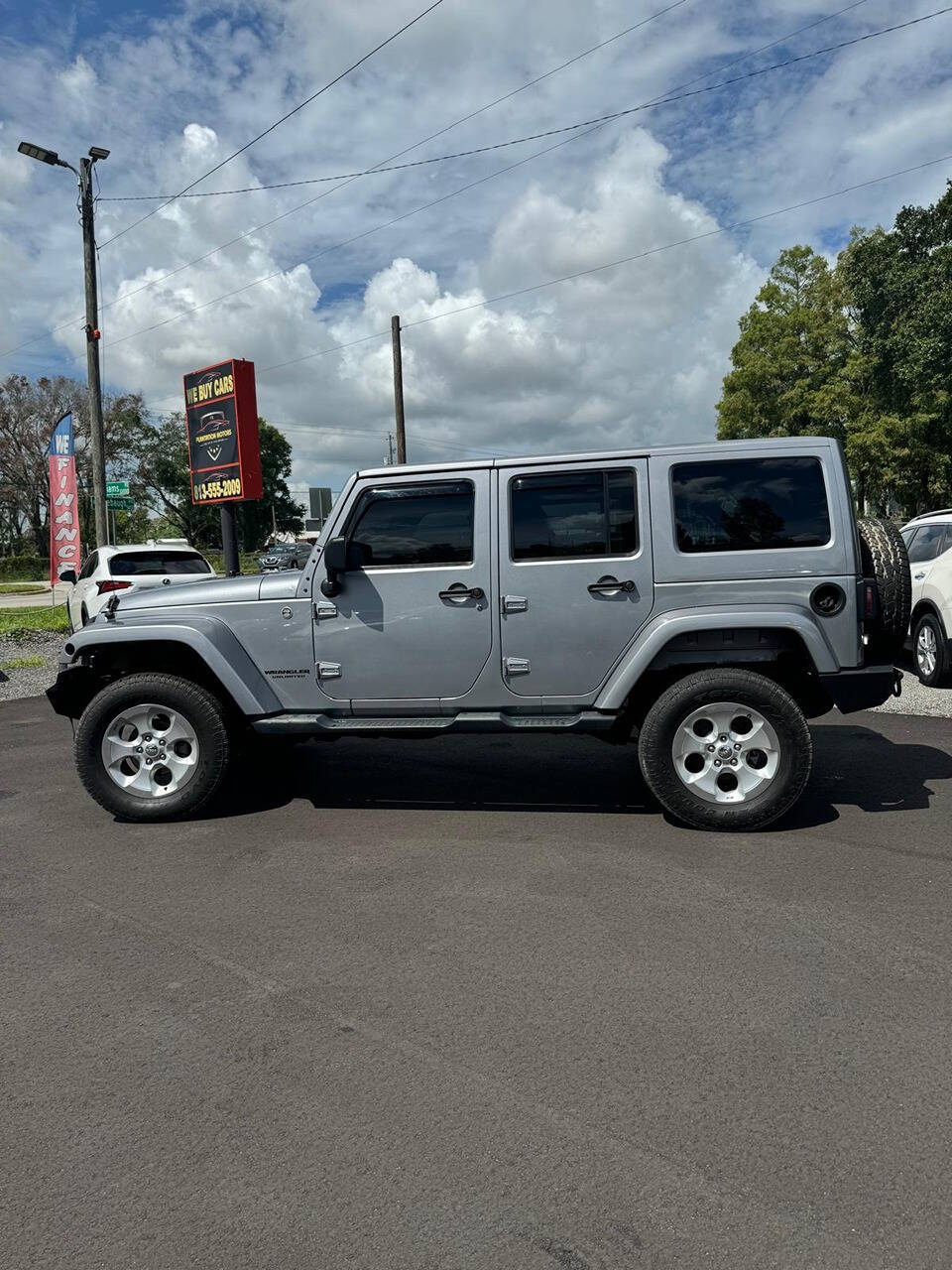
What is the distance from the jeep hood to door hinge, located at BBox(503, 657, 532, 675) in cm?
134

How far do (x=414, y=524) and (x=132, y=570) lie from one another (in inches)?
355

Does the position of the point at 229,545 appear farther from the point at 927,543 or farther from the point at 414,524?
the point at 927,543

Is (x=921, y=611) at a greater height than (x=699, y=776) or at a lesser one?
greater

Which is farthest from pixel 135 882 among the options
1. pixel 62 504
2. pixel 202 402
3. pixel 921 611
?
pixel 62 504

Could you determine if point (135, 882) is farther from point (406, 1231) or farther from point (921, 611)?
point (921, 611)

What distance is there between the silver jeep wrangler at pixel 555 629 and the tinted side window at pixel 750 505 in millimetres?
11

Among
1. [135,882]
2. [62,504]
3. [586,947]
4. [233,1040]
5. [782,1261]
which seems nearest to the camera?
[782,1261]

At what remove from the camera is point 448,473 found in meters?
5.33

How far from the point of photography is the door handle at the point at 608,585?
200 inches

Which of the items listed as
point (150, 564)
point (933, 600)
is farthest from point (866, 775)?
point (150, 564)

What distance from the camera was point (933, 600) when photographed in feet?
29.7

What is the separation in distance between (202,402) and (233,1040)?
40.3 feet

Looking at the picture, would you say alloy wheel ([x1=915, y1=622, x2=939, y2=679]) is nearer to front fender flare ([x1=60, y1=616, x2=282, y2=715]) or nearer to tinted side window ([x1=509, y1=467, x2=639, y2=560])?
tinted side window ([x1=509, y1=467, x2=639, y2=560])

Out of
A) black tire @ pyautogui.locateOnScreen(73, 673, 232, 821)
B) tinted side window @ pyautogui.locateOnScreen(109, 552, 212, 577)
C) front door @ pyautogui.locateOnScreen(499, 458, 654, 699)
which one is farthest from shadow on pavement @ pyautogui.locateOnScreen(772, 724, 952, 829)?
tinted side window @ pyautogui.locateOnScreen(109, 552, 212, 577)
